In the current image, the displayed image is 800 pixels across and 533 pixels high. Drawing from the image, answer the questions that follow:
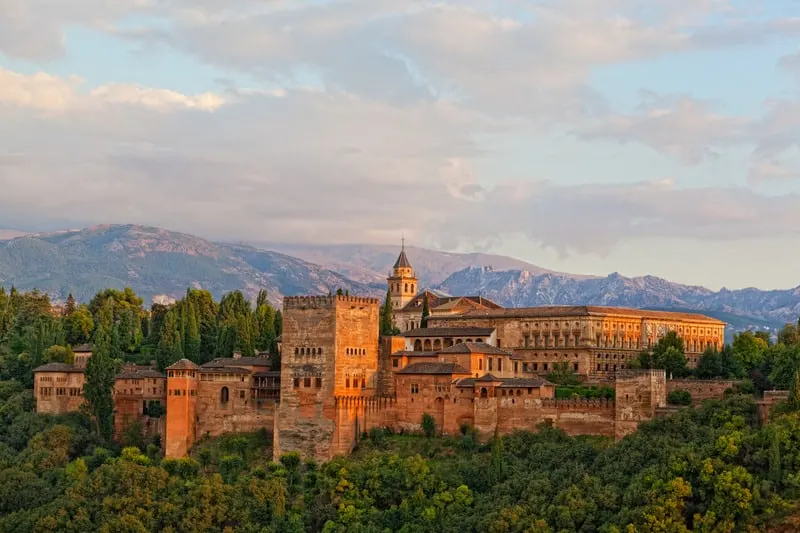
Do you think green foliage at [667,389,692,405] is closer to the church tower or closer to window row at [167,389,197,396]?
window row at [167,389,197,396]

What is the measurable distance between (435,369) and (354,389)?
15.8 ft

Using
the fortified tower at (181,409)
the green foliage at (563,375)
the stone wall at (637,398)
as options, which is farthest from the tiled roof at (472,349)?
the fortified tower at (181,409)

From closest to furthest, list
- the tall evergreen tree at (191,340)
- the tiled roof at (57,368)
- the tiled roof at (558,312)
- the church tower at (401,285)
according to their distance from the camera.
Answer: the tiled roof at (57,368)
the tiled roof at (558,312)
the tall evergreen tree at (191,340)
the church tower at (401,285)

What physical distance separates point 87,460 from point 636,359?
35878mm

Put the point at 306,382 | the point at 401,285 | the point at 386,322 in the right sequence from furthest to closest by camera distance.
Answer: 1. the point at 401,285
2. the point at 386,322
3. the point at 306,382

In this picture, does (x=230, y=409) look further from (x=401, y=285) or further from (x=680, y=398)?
(x=401, y=285)

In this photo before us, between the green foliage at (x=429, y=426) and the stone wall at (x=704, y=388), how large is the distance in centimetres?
1313

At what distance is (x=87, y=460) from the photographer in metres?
71.6

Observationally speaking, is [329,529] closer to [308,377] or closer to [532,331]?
[308,377]

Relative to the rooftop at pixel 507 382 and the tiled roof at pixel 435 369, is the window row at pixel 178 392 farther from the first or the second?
the rooftop at pixel 507 382

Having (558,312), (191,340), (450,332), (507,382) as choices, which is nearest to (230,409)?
(450,332)

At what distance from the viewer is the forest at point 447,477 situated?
52031mm

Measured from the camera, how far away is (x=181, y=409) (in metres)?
70.6

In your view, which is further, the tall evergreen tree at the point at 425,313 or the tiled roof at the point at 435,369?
the tall evergreen tree at the point at 425,313
